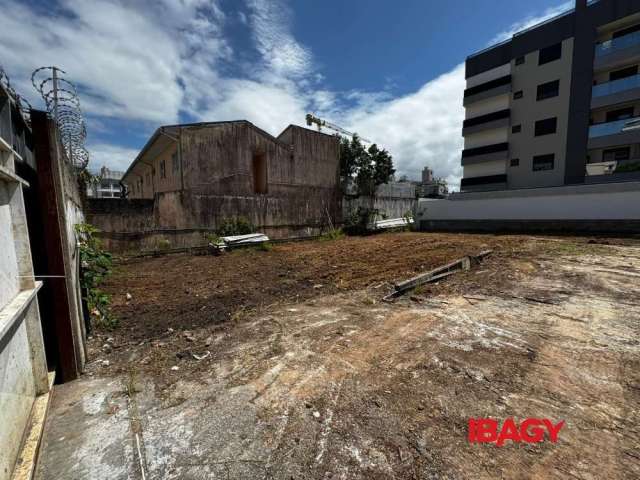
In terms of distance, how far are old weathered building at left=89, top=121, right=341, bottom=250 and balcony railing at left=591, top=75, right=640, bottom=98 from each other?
18.4 meters

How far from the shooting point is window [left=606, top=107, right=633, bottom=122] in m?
17.7

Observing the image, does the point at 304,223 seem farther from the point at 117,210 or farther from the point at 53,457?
the point at 53,457

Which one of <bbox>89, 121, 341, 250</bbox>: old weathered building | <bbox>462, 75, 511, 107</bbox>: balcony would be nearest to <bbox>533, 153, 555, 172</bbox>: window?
<bbox>462, 75, 511, 107</bbox>: balcony

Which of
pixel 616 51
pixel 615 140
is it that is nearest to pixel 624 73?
pixel 616 51

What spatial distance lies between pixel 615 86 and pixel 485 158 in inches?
328

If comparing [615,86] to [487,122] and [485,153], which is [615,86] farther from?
[485,153]

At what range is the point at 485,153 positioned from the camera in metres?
24.2

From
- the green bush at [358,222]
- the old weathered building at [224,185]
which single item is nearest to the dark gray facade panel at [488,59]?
the old weathered building at [224,185]

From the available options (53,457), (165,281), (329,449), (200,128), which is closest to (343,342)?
(329,449)

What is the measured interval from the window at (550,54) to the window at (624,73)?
3537 millimetres

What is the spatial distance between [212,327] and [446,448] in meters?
2.85

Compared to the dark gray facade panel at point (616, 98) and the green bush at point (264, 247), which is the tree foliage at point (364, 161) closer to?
the green bush at point (264, 247)

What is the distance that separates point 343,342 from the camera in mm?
2973

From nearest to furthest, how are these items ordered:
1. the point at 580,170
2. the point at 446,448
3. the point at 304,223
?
the point at 446,448
the point at 304,223
the point at 580,170
